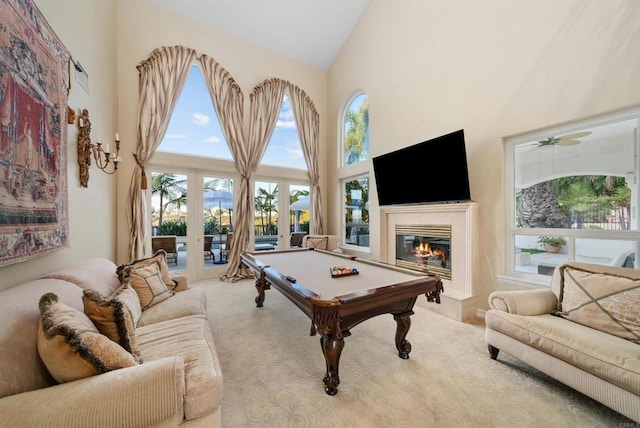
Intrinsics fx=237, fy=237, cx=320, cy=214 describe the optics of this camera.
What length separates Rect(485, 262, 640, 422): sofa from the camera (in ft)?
4.83

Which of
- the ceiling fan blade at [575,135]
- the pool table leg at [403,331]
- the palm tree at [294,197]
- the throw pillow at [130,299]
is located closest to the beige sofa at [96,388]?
the throw pillow at [130,299]

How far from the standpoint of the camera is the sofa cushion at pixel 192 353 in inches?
47.5

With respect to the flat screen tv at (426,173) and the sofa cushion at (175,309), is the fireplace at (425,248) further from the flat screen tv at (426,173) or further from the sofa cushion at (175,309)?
the sofa cushion at (175,309)

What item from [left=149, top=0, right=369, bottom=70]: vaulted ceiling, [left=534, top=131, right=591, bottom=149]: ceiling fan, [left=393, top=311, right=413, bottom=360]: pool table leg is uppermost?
[left=149, top=0, right=369, bottom=70]: vaulted ceiling

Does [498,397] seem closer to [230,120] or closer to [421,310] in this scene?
[421,310]

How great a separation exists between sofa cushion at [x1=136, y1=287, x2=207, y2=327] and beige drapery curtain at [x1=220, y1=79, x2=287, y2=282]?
97.3 inches

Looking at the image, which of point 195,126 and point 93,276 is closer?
point 93,276

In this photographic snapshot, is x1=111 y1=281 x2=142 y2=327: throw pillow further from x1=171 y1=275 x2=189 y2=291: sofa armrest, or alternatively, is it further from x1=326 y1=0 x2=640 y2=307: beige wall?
x1=326 y1=0 x2=640 y2=307: beige wall

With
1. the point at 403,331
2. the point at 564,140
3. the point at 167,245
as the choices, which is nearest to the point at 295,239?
the point at 167,245

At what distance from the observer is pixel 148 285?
226cm

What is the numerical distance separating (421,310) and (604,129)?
2840 mm

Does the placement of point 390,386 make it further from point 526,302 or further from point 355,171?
point 355,171

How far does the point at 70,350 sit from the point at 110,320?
32cm

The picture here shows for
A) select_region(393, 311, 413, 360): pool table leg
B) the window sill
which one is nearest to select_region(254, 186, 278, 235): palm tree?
select_region(393, 311, 413, 360): pool table leg
